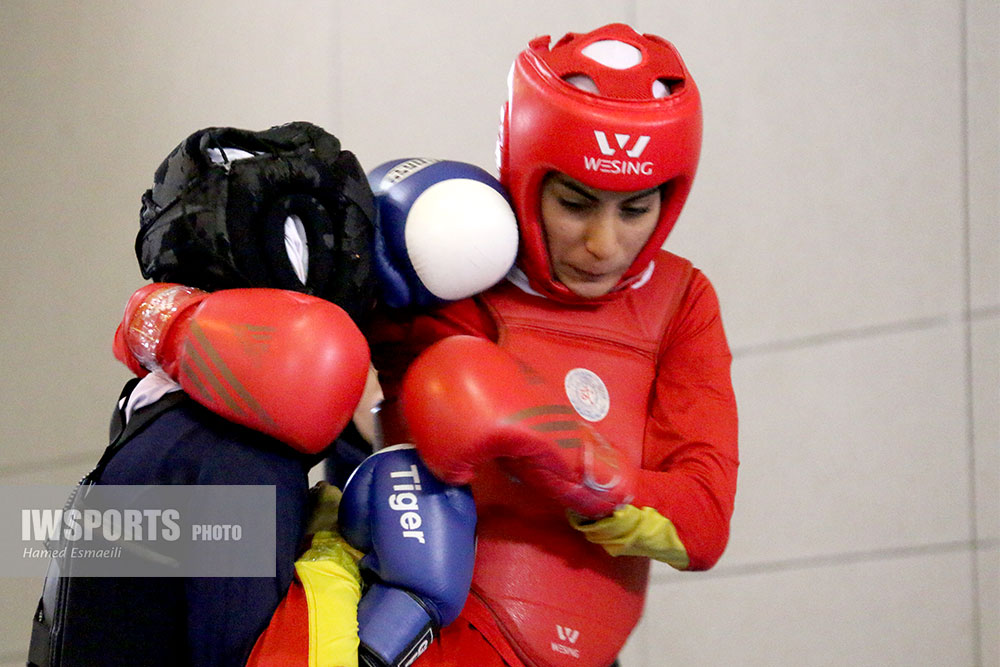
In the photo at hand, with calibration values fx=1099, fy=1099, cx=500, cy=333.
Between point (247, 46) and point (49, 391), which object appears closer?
point (247, 46)

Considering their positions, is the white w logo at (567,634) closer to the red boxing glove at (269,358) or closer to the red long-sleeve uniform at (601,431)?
the red long-sleeve uniform at (601,431)

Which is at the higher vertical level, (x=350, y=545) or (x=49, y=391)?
(x=350, y=545)

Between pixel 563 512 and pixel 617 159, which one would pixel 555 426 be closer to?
pixel 563 512

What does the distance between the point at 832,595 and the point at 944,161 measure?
0.94 m

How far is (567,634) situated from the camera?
4.57 ft

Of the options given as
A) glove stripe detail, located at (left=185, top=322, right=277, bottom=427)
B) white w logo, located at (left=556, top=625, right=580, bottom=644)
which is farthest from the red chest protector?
glove stripe detail, located at (left=185, top=322, right=277, bottom=427)

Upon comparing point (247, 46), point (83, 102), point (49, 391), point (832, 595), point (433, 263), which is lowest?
point (49, 391)

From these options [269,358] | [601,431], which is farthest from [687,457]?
[269,358]

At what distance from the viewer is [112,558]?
4.24ft

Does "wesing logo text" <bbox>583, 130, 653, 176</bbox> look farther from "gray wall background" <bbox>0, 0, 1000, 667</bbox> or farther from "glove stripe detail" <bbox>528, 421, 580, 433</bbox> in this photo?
"gray wall background" <bbox>0, 0, 1000, 667</bbox>

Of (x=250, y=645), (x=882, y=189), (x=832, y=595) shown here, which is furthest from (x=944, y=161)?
(x=250, y=645)

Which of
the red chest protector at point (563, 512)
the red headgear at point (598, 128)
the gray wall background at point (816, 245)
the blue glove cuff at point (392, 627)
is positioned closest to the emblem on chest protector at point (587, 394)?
the red chest protector at point (563, 512)

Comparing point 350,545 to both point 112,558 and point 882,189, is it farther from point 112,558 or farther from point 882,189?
point 882,189

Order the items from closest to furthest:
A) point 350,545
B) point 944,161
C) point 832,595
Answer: point 350,545
point 944,161
point 832,595
